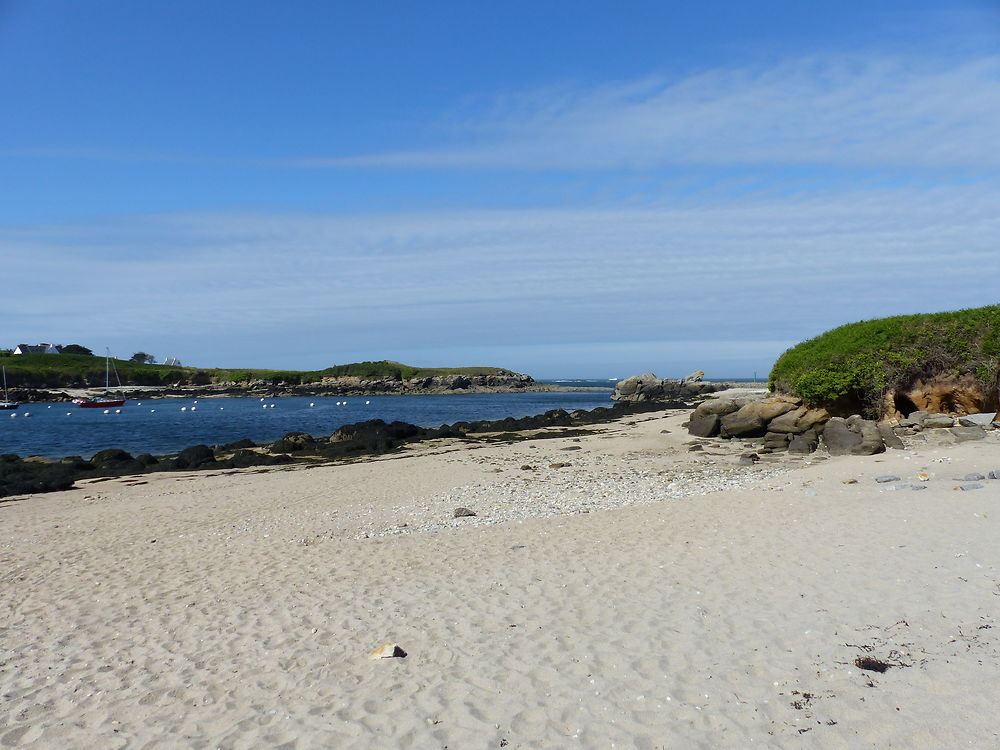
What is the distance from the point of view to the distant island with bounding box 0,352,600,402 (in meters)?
123

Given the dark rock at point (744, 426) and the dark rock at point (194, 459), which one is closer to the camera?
the dark rock at point (744, 426)

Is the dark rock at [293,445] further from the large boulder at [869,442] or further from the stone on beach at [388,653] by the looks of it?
the stone on beach at [388,653]

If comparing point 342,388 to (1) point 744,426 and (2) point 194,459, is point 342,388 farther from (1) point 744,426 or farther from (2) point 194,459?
(1) point 744,426

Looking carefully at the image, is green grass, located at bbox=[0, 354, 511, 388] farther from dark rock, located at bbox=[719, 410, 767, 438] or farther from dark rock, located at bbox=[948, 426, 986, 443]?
dark rock, located at bbox=[948, 426, 986, 443]

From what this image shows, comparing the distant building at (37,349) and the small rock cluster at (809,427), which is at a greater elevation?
the distant building at (37,349)

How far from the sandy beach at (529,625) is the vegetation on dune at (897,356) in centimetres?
Answer: 1124

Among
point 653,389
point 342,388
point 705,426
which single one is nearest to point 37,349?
point 342,388

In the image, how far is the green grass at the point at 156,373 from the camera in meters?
123

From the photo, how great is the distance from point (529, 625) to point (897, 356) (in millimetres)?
23233

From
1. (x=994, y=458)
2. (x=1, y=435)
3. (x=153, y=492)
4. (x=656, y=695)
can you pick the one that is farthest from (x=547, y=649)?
(x=1, y=435)

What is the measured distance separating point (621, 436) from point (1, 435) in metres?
43.7

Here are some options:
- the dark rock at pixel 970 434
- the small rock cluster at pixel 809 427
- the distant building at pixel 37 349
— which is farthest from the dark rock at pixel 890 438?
the distant building at pixel 37 349

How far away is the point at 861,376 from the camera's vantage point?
25.7 metres

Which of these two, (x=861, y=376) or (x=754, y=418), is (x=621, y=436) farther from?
(x=861, y=376)
